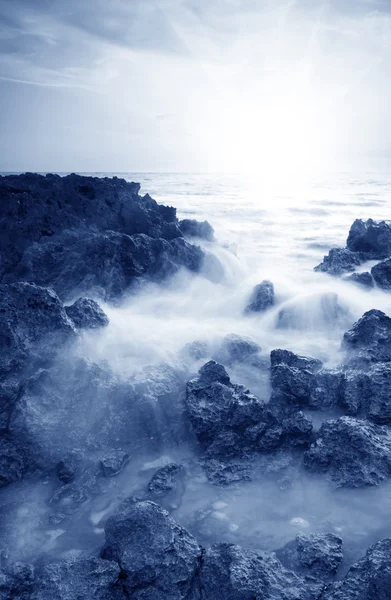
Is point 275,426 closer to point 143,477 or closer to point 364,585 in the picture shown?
point 143,477

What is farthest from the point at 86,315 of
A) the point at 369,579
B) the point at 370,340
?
the point at 369,579

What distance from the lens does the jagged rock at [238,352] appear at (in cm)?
661

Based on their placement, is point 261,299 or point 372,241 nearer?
point 261,299

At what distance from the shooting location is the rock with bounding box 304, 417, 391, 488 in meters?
4.16

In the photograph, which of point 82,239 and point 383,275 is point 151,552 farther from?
point 383,275

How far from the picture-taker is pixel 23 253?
29.2 ft

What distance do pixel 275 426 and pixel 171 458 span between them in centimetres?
136

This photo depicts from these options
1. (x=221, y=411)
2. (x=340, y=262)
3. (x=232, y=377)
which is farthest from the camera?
(x=340, y=262)

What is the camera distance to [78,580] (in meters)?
3.09

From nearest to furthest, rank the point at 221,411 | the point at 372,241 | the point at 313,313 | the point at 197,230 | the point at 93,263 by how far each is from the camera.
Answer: the point at 221,411 → the point at 313,313 → the point at 93,263 → the point at 372,241 → the point at 197,230

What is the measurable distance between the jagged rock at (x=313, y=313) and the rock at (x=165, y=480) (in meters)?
4.33

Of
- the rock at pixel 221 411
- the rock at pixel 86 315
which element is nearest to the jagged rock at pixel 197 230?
the rock at pixel 86 315

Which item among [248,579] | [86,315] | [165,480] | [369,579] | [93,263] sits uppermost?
[93,263]

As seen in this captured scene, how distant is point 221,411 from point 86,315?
2.81m
